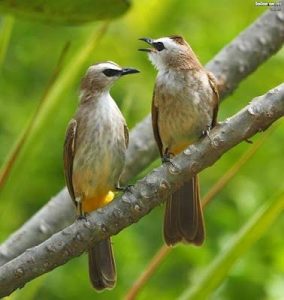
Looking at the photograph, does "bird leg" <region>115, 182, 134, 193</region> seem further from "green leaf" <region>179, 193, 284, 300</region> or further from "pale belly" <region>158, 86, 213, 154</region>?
"green leaf" <region>179, 193, 284, 300</region>

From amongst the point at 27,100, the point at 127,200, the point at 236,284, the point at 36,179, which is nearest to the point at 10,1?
the point at 127,200

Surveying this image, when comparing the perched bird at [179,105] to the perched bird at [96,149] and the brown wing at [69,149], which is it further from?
the brown wing at [69,149]

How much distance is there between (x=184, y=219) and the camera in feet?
8.29

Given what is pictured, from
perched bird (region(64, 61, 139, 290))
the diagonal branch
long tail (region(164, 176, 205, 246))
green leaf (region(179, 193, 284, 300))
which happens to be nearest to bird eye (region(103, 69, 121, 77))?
perched bird (region(64, 61, 139, 290))

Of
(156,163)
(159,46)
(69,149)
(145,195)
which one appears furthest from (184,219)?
(156,163)

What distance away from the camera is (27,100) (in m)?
4.12

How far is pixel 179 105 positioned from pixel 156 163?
134 centimetres

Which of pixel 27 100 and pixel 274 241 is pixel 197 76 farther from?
pixel 27 100

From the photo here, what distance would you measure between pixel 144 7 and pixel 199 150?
259 centimetres

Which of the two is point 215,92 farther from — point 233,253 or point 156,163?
point 156,163

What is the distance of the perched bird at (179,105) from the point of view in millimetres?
2451

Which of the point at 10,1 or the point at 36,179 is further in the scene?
the point at 36,179

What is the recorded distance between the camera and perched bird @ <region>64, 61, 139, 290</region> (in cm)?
246

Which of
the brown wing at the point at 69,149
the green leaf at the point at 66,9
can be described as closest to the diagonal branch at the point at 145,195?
the green leaf at the point at 66,9
